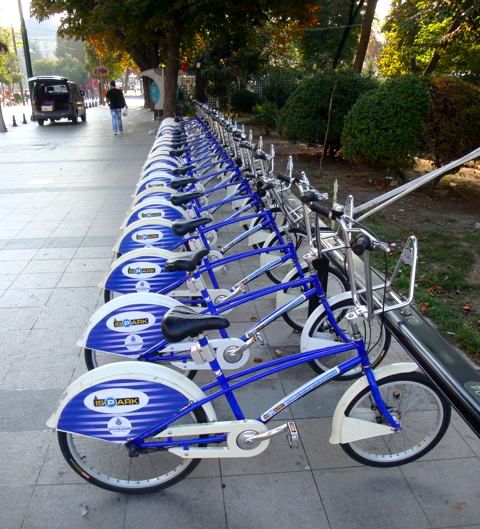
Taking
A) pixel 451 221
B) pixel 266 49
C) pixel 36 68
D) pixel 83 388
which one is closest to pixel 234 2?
pixel 266 49

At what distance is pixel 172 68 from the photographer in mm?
15078

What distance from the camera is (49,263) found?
5.09m

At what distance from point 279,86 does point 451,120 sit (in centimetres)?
1150

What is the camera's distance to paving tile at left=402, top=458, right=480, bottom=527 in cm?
→ 221

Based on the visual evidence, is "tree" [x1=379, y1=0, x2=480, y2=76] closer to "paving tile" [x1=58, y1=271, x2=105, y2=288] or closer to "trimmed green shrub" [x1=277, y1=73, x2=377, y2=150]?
"trimmed green shrub" [x1=277, y1=73, x2=377, y2=150]

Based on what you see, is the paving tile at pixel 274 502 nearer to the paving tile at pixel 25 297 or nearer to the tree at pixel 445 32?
the paving tile at pixel 25 297

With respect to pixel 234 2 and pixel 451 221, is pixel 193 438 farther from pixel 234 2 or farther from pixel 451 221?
pixel 234 2

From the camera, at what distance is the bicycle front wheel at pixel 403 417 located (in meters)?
2.39

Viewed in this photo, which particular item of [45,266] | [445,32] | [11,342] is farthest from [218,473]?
[445,32]

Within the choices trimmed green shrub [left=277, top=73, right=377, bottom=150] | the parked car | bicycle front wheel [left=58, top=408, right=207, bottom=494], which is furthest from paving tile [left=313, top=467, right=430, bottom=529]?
the parked car

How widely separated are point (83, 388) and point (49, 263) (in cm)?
321

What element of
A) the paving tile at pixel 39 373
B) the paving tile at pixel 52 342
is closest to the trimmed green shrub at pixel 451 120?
the paving tile at pixel 52 342

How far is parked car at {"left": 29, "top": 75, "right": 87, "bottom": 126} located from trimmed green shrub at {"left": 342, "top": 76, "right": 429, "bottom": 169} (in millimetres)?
15212

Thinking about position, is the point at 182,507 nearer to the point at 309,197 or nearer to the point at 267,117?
the point at 309,197
